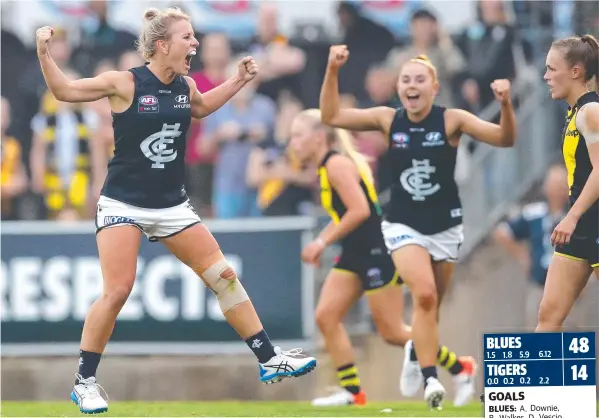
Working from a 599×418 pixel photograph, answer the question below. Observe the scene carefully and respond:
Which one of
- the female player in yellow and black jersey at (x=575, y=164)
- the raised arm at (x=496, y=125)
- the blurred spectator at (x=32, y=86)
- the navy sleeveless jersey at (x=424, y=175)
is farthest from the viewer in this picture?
the blurred spectator at (x=32, y=86)

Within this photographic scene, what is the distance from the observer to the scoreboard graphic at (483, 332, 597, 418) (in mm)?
7539

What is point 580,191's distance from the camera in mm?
8797

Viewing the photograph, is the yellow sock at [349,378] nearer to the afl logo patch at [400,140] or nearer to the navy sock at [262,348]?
the afl logo patch at [400,140]

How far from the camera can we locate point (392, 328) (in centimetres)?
1116

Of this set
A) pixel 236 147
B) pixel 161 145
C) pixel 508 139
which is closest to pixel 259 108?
pixel 236 147

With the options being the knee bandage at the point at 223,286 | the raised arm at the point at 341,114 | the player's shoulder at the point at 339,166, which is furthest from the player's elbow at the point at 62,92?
the player's shoulder at the point at 339,166

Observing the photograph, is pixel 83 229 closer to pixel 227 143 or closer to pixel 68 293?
pixel 68 293

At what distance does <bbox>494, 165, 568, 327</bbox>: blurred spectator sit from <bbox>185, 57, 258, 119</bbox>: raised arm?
4.90 m

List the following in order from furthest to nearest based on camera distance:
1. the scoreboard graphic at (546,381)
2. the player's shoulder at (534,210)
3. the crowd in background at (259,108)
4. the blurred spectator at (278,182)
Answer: the crowd in background at (259,108), the blurred spectator at (278,182), the player's shoulder at (534,210), the scoreboard graphic at (546,381)

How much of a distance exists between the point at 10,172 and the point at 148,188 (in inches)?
262

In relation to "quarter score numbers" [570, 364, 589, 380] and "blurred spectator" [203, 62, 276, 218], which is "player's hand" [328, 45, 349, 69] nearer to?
"quarter score numbers" [570, 364, 589, 380]

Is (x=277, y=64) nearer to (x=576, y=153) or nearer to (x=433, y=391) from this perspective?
(x=433, y=391)

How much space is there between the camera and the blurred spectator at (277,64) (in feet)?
49.1

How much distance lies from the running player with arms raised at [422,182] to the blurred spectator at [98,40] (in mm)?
5644
